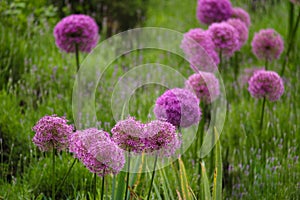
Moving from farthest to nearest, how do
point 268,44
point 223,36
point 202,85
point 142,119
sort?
point 268,44 → point 142,119 → point 223,36 → point 202,85

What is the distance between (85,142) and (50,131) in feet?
0.61

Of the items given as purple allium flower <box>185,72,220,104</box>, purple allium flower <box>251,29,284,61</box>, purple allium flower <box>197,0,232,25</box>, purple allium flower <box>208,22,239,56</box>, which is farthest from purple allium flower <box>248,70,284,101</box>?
purple allium flower <box>197,0,232,25</box>

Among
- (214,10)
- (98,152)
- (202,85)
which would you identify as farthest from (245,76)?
(98,152)

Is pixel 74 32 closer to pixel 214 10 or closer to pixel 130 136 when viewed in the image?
pixel 214 10

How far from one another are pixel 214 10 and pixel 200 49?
861mm

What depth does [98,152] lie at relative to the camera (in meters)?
1.55

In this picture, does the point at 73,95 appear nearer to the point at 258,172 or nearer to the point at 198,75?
the point at 198,75

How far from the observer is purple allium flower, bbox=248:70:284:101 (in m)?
2.81

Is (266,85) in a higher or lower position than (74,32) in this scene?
lower

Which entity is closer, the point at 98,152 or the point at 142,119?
the point at 98,152

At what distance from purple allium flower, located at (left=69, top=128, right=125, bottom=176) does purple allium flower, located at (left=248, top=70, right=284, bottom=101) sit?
1470 millimetres

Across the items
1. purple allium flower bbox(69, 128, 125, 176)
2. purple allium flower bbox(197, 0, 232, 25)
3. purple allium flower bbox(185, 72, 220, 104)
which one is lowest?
purple allium flower bbox(69, 128, 125, 176)

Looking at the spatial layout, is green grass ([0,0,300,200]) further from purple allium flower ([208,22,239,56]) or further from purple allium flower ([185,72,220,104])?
purple allium flower ([208,22,239,56])

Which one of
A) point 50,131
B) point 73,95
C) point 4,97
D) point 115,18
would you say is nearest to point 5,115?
point 4,97
